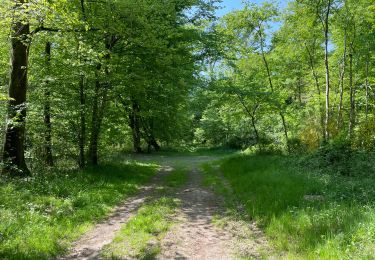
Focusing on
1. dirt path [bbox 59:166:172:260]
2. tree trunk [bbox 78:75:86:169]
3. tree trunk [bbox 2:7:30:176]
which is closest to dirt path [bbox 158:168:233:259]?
dirt path [bbox 59:166:172:260]

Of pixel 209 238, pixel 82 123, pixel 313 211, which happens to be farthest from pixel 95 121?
pixel 313 211

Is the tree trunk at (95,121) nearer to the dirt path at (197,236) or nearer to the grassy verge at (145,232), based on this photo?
the grassy verge at (145,232)

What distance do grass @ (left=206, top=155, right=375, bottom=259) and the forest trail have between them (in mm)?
487

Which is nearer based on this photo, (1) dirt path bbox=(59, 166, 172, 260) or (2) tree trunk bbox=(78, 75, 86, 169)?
(1) dirt path bbox=(59, 166, 172, 260)

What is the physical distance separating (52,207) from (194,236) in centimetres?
363

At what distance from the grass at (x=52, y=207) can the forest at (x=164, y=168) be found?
4cm

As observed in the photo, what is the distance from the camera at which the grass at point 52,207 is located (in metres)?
5.84

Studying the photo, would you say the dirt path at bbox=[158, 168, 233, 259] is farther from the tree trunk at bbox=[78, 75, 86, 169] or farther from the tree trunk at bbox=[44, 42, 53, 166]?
the tree trunk at bbox=[44, 42, 53, 166]

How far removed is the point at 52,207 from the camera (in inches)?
318

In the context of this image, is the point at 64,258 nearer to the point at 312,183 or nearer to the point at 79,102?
the point at 312,183

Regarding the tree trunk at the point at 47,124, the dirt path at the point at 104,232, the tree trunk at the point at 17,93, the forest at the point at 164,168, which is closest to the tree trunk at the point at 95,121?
the forest at the point at 164,168

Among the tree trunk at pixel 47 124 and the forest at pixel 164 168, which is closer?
the forest at pixel 164 168

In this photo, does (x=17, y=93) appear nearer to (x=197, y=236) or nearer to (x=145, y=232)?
(x=145, y=232)

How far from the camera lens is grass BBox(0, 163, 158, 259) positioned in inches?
230
